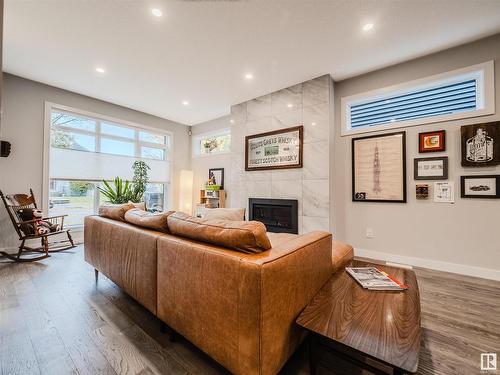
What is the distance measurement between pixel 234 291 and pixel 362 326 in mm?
602

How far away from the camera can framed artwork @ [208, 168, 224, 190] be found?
5.32 meters

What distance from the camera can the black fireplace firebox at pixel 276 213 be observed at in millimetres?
3752

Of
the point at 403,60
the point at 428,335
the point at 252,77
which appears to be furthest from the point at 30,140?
the point at 403,60

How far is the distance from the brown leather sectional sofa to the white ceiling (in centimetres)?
221

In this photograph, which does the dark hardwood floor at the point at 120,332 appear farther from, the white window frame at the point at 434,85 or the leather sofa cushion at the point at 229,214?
the white window frame at the point at 434,85

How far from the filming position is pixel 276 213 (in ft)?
13.2

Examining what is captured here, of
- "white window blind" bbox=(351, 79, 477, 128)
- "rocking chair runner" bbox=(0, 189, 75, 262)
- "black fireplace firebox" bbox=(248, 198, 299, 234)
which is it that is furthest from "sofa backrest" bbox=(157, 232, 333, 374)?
"rocking chair runner" bbox=(0, 189, 75, 262)

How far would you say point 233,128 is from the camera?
4.70m

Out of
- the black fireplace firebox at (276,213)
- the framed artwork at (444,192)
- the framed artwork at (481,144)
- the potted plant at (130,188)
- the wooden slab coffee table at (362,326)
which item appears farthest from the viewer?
the potted plant at (130,188)

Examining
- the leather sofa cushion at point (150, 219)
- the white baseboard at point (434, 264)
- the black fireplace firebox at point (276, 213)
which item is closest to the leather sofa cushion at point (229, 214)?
the leather sofa cushion at point (150, 219)

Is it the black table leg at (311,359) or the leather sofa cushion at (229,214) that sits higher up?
the leather sofa cushion at (229,214)

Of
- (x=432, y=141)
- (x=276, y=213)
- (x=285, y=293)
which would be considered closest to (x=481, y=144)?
(x=432, y=141)

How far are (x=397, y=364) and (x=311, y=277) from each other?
59 centimetres

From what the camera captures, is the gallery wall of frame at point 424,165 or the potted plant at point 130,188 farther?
the potted plant at point 130,188
